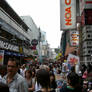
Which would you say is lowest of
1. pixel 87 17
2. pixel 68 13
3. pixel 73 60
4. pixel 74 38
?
pixel 73 60

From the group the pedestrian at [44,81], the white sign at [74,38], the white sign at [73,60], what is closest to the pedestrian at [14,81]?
the pedestrian at [44,81]

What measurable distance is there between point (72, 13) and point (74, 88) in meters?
12.5

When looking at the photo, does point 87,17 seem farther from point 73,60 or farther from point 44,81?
point 44,81

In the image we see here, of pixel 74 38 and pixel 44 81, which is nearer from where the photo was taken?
pixel 44 81

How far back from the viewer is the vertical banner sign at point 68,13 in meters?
15.3

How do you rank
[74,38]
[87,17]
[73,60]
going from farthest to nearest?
[74,38] → [87,17] → [73,60]

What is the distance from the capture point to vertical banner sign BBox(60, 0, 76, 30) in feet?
50.1

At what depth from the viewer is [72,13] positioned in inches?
604

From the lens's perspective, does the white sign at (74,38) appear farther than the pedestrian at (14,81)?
Yes

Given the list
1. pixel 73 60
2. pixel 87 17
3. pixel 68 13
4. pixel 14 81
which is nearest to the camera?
pixel 14 81

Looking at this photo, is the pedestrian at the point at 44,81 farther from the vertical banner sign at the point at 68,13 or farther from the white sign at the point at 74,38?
the white sign at the point at 74,38

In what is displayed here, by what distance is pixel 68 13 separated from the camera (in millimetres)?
15430

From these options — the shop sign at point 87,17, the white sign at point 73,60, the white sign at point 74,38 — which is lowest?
the white sign at point 73,60

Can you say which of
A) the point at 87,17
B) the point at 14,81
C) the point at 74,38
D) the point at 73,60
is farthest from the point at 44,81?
the point at 74,38
